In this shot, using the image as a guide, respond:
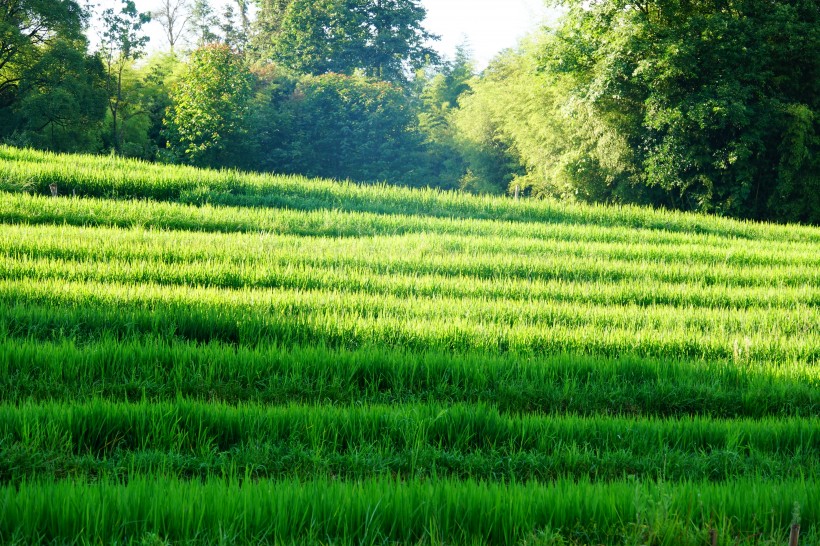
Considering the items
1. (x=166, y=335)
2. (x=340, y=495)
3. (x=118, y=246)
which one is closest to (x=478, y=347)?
(x=166, y=335)

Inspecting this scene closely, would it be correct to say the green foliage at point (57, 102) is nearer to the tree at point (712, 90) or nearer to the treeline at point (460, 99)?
the treeline at point (460, 99)

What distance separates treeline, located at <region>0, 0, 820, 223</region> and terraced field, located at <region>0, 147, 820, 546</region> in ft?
52.6

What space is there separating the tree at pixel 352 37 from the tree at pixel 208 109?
18.2 meters

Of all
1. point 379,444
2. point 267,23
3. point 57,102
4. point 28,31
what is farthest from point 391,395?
point 267,23

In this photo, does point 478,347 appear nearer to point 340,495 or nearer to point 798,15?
point 340,495

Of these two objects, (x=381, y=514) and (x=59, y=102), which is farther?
(x=59, y=102)

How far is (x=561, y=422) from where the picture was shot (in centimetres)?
470

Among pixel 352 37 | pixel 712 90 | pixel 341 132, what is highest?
pixel 352 37

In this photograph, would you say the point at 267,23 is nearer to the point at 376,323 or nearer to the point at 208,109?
the point at 208,109

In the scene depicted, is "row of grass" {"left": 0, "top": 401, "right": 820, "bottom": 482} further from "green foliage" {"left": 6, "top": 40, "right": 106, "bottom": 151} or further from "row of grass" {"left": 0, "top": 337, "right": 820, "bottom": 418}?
"green foliage" {"left": 6, "top": 40, "right": 106, "bottom": 151}

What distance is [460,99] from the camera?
54656 millimetres

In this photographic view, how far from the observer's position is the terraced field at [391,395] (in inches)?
120

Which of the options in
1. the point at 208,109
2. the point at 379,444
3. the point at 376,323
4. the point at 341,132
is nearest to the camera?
the point at 379,444

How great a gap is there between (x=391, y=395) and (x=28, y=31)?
39285mm
